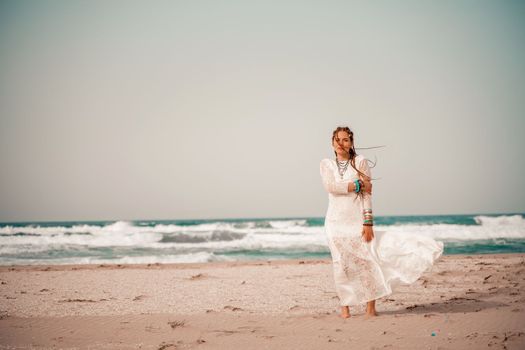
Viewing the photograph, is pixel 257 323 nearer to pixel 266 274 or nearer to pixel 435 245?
pixel 435 245

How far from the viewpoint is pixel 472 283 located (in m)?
8.12

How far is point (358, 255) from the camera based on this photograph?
5.05 metres

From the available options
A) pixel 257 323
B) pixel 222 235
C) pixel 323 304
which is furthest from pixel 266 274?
pixel 222 235

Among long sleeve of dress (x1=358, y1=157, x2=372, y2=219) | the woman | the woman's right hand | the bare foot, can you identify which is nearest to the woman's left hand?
the woman

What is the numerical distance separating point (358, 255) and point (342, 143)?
52.5 inches

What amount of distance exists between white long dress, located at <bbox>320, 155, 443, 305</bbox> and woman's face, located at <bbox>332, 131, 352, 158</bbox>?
0.51ft

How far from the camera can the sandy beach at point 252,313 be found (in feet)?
13.8

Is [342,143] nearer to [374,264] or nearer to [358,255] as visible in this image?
[358,255]

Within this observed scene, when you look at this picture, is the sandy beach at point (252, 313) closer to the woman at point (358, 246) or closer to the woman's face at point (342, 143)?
the woman at point (358, 246)

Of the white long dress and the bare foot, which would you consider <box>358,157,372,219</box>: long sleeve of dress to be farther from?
the bare foot

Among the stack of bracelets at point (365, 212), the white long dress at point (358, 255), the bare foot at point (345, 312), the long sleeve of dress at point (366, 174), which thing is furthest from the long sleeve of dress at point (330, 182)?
the bare foot at point (345, 312)

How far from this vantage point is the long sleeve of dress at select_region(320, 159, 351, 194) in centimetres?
496

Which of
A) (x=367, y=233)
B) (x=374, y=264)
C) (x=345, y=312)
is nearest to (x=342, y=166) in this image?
(x=367, y=233)

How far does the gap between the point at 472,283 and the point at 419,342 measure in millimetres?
4859
